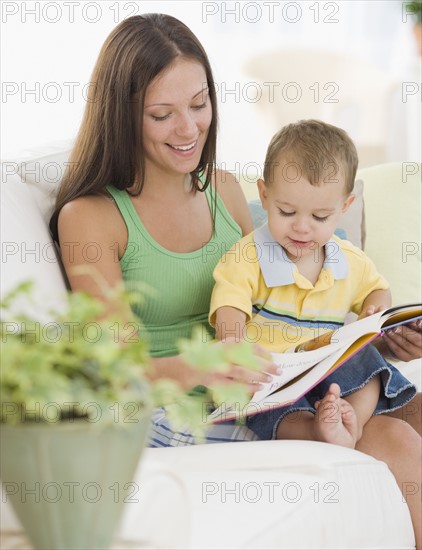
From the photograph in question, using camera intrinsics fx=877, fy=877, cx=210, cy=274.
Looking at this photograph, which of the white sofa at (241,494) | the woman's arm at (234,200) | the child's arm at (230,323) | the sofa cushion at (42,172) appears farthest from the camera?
the woman's arm at (234,200)

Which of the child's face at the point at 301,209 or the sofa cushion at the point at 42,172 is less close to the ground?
the sofa cushion at the point at 42,172

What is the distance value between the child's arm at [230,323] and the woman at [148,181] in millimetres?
126

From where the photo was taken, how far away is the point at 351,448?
4.65 ft

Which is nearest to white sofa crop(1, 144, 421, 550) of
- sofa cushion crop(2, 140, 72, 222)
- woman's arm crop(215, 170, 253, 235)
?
sofa cushion crop(2, 140, 72, 222)

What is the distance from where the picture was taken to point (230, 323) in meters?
1.52

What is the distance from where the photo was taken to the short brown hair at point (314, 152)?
1.55 m

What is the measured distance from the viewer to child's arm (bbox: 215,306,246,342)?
1509mm

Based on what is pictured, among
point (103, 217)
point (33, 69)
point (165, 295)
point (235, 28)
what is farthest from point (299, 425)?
point (235, 28)

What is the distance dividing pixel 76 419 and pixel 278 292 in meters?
0.88

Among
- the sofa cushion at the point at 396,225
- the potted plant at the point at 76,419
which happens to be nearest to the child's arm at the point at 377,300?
the sofa cushion at the point at 396,225

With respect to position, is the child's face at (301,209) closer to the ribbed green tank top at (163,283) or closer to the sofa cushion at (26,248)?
the ribbed green tank top at (163,283)

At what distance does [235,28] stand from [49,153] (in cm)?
295

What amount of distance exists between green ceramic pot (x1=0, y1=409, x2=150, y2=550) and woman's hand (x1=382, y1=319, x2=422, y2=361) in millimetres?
909

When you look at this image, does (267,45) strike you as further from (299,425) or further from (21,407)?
(21,407)
